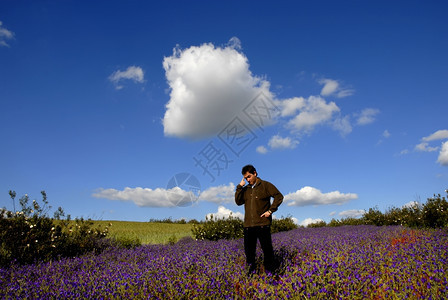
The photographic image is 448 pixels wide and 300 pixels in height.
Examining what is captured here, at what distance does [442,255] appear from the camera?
5480mm

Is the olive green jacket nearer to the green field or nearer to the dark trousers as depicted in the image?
the dark trousers

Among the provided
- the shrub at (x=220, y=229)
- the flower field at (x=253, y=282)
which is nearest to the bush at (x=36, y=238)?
the flower field at (x=253, y=282)

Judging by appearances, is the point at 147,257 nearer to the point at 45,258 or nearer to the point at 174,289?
the point at 45,258

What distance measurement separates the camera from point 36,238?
7.59m

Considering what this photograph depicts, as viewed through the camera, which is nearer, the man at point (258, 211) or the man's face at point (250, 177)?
the man at point (258, 211)

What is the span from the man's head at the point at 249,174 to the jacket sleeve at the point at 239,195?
0.21 meters

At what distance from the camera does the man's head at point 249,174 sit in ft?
18.5

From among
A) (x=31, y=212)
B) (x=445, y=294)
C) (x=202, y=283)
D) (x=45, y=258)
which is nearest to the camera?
(x=445, y=294)

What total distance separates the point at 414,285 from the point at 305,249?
115 inches

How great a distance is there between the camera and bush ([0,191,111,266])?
709 centimetres

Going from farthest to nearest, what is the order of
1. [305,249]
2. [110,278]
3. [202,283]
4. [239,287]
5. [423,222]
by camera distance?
[423,222]
[305,249]
[110,278]
[239,287]
[202,283]

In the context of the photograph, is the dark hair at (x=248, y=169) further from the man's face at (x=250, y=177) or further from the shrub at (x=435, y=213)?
the shrub at (x=435, y=213)

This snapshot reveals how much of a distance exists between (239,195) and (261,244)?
0.94 m

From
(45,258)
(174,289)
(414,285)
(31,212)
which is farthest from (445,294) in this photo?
(31,212)
